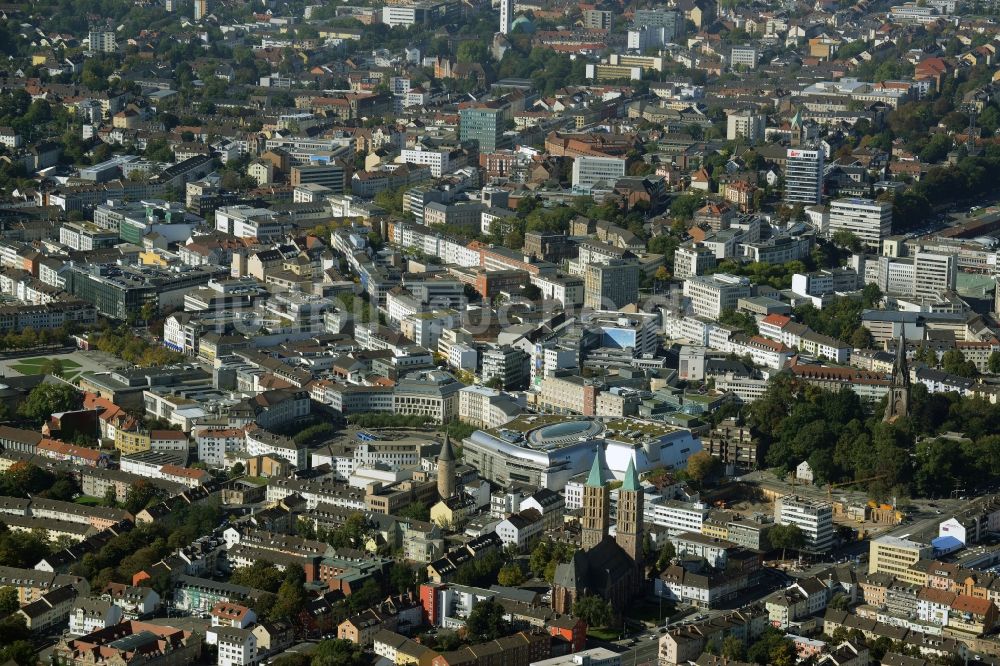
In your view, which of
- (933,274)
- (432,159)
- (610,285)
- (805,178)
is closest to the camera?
(610,285)

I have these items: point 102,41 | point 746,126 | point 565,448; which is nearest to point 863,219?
point 746,126

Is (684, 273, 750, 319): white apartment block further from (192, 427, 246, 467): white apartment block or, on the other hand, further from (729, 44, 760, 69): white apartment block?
(729, 44, 760, 69): white apartment block

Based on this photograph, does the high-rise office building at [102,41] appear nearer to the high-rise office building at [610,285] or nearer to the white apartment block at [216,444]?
the high-rise office building at [610,285]

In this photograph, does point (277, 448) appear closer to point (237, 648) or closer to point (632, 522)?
point (632, 522)

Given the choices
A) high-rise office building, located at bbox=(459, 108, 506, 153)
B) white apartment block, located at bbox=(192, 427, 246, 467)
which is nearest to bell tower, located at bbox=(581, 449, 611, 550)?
white apartment block, located at bbox=(192, 427, 246, 467)

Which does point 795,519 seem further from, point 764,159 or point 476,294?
point 764,159

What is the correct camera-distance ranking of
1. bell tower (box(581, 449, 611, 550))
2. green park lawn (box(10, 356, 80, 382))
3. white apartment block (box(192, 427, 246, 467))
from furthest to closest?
green park lawn (box(10, 356, 80, 382)) < white apartment block (box(192, 427, 246, 467)) < bell tower (box(581, 449, 611, 550))

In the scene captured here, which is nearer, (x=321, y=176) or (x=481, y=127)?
(x=321, y=176)
